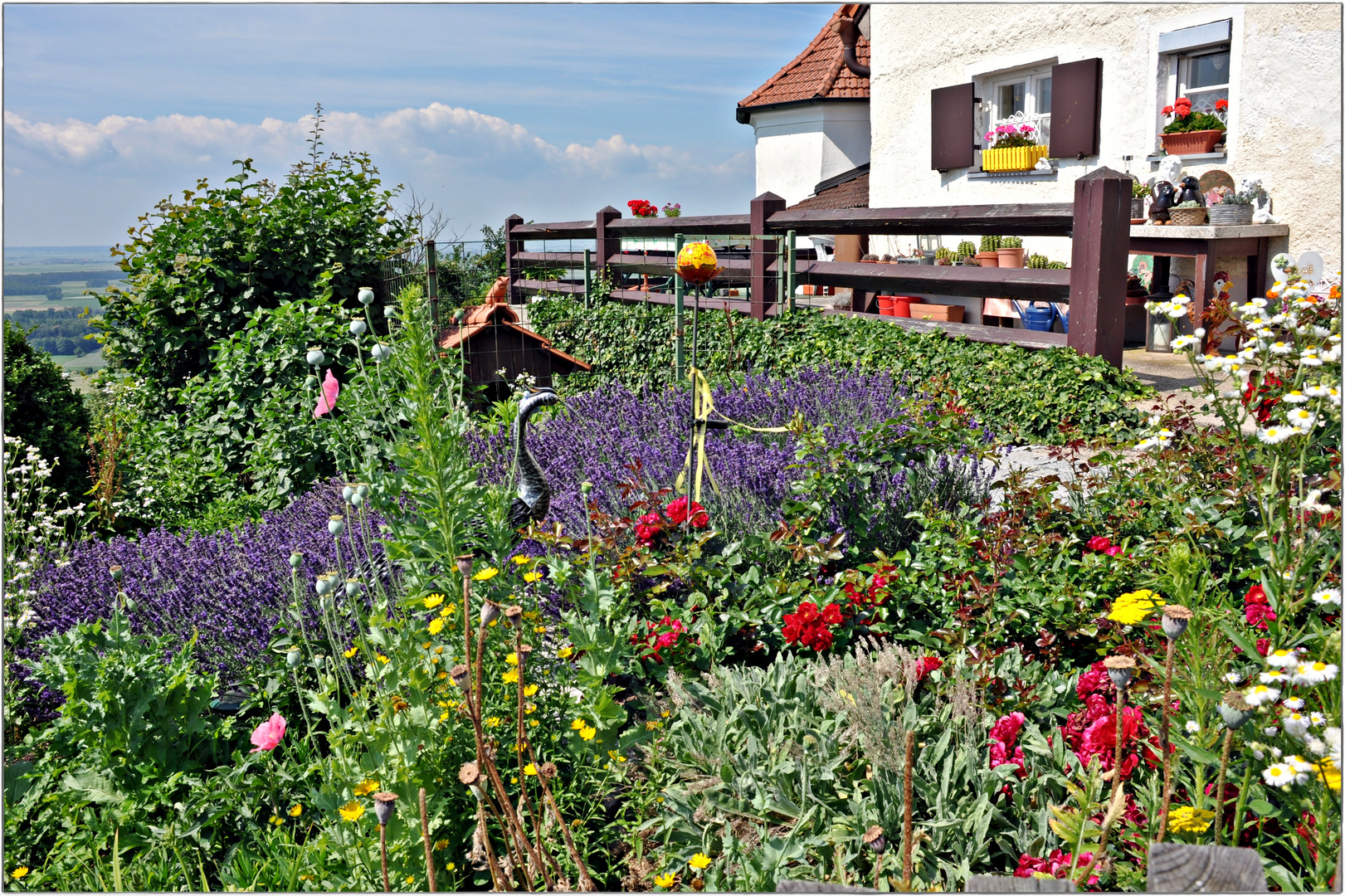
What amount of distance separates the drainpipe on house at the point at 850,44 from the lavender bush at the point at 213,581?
45.0 ft

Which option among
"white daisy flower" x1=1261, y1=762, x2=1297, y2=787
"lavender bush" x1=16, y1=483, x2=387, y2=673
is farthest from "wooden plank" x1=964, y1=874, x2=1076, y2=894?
"lavender bush" x1=16, y1=483, x2=387, y2=673

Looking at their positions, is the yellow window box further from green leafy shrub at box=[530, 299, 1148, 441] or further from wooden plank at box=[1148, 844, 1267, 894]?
wooden plank at box=[1148, 844, 1267, 894]

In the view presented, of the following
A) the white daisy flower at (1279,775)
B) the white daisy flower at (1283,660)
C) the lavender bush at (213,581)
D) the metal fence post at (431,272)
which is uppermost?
the metal fence post at (431,272)

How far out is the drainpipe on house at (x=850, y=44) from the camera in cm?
1480

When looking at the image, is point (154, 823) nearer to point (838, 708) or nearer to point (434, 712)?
point (434, 712)

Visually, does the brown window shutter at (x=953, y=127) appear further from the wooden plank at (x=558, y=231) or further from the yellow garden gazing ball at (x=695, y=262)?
the yellow garden gazing ball at (x=695, y=262)

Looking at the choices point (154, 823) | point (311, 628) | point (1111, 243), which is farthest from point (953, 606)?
point (1111, 243)

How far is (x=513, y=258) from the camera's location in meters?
13.9

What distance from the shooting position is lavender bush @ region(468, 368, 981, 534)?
3.28 m

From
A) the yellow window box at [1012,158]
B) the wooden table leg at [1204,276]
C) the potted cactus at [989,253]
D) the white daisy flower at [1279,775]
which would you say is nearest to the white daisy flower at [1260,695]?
the white daisy flower at [1279,775]

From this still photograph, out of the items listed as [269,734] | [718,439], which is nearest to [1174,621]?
[269,734]

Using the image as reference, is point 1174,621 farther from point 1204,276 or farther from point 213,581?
point 1204,276

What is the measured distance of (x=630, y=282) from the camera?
12156mm

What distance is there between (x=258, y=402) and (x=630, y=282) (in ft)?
24.6
